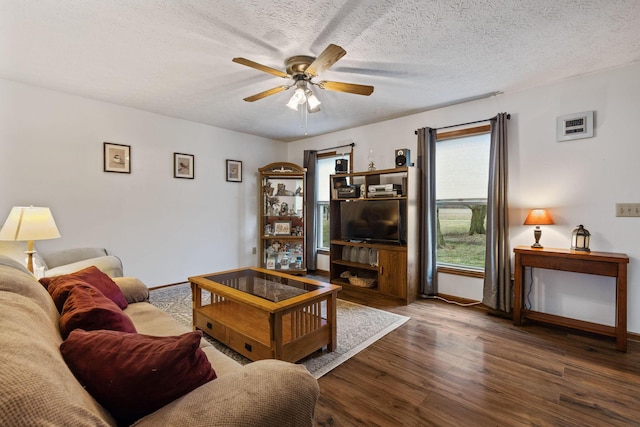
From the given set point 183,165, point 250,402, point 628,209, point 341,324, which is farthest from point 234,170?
point 628,209

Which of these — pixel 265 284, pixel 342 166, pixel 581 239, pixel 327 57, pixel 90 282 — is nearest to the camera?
pixel 90 282

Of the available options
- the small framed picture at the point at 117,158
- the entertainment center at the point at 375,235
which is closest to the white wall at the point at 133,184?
the small framed picture at the point at 117,158

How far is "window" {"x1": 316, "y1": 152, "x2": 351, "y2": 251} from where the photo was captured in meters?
5.02

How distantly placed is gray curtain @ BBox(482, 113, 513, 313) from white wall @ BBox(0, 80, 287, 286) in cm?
355

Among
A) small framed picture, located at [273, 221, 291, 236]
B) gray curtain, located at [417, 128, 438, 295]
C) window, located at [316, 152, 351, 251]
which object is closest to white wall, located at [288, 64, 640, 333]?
gray curtain, located at [417, 128, 438, 295]

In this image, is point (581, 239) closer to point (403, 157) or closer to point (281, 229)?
point (403, 157)

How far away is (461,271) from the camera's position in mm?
3502

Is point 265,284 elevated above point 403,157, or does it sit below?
below

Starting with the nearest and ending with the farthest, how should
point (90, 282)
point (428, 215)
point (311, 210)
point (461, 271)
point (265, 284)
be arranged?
1. point (90, 282)
2. point (265, 284)
3. point (461, 271)
4. point (428, 215)
5. point (311, 210)

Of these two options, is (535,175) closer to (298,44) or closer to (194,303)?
(298,44)

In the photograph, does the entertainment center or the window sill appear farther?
the entertainment center

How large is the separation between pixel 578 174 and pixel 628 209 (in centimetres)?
48

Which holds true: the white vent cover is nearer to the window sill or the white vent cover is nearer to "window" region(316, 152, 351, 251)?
the window sill

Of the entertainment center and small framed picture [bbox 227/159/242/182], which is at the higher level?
small framed picture [bbox 227/159/242/182]
